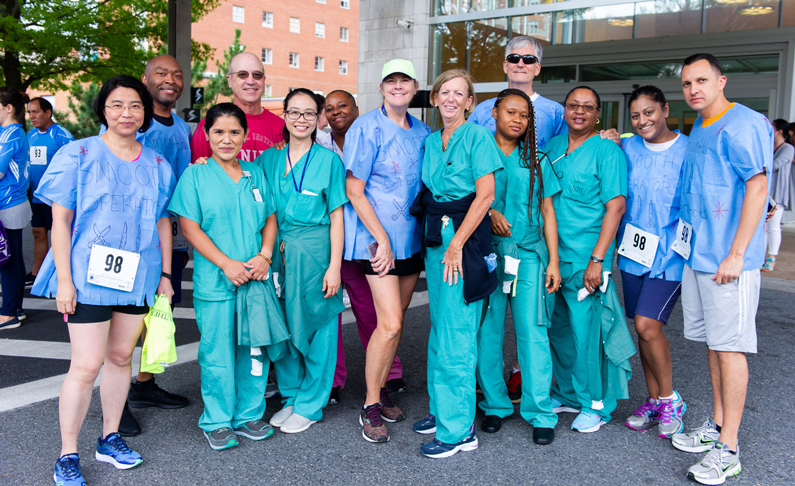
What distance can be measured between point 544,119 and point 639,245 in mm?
991

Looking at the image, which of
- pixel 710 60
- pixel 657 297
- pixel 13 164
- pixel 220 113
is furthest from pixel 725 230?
pixel 13 164

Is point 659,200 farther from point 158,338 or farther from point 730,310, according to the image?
point 158,338

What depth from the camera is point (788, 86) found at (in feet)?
35.7

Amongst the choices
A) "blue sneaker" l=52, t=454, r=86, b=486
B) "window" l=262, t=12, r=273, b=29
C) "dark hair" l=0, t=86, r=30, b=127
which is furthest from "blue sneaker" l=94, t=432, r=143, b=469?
"window" l=262, t=12, r=273, b=29

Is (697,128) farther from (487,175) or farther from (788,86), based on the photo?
(788,86)

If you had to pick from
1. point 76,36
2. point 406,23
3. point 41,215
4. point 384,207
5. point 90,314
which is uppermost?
point 406,23

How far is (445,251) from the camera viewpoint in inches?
120

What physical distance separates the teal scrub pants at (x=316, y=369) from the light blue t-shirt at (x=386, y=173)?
0.49 metres

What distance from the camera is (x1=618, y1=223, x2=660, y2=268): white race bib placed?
319 cm

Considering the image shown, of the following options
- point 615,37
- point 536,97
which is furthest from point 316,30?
point 536,97

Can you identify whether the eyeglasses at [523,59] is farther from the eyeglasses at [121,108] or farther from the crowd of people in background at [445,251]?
the eyeglasses at [121,108]

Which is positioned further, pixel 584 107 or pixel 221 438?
pixel 584 107

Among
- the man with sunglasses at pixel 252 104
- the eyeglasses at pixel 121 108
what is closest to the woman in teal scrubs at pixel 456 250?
the man with sunglasses at pixel 252 104

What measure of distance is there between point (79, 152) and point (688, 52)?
11.5 meters
